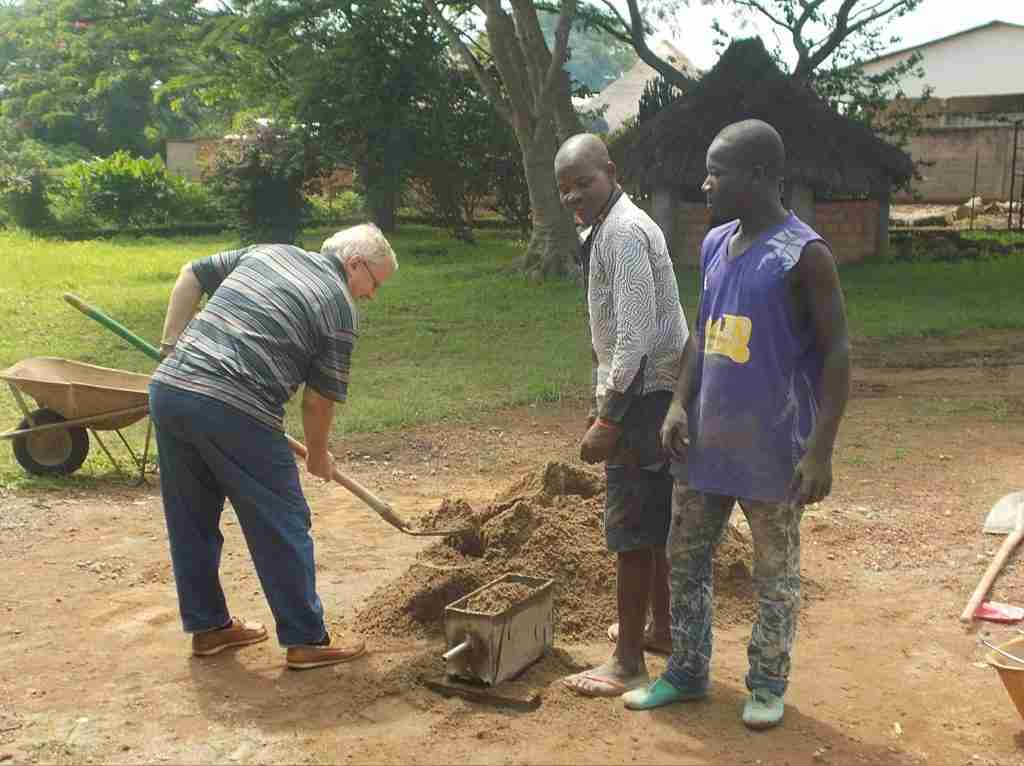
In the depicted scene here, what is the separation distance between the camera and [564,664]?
14.5 ft

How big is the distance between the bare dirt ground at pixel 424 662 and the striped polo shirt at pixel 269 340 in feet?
3.42

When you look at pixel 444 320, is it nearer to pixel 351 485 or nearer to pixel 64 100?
pixel 351 485

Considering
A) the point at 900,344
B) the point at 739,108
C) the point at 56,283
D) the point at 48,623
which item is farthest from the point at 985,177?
the point at 48,623

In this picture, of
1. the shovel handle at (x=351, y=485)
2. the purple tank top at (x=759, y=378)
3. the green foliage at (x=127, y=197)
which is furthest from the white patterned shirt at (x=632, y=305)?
the green foliage at (x=127, y=197)

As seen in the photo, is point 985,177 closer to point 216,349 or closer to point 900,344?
point 900,344

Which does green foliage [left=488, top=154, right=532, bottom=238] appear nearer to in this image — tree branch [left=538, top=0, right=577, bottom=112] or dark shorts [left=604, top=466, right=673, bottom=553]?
tree branch [left=538, top=0, right=577, bottom=112]

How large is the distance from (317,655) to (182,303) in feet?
4.69

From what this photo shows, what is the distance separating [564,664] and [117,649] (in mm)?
1753

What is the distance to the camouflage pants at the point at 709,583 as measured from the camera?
3734mm

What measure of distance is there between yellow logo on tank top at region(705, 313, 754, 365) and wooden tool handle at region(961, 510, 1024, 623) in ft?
6.66

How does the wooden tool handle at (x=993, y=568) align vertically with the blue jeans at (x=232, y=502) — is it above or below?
below

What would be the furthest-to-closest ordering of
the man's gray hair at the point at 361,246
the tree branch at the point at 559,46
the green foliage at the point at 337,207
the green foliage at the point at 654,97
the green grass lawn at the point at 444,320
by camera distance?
the green foliage at the point at 337,207, the green foliage at the point at 654,97, the tree branch at the point at 559,46, the green grass lawn at the point at 444,320, the man's gray hair at the point at 361,246

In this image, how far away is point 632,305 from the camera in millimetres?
3908

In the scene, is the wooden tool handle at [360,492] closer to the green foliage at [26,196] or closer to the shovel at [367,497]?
the shovel at [367,497]
